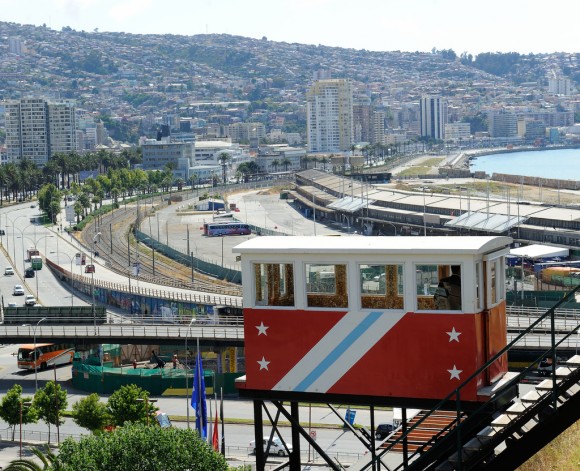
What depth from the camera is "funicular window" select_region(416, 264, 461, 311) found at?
20.7ft

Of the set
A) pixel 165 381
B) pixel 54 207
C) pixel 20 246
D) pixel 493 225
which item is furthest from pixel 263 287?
pixel 54 207

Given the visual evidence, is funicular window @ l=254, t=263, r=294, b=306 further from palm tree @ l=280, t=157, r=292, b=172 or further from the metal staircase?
palm tree @ l=280, t=157, r=292, b=172

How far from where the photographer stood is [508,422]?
6.02 m

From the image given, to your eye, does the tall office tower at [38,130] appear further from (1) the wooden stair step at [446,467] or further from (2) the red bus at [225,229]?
(1) the wooden stair step at [446,467]

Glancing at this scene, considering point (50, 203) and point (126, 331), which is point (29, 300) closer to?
point (126, 331)

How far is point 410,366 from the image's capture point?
251 inches

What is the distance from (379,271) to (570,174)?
5352 inches

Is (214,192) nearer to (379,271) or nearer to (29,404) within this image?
(29,404)

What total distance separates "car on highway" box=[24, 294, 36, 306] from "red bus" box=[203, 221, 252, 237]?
20.0 metres

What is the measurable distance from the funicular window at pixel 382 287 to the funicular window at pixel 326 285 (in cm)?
11

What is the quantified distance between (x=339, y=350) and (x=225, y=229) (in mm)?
53061

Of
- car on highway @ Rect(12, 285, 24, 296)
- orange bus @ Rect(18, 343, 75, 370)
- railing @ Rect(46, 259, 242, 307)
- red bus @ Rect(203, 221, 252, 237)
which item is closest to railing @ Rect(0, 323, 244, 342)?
orange bus @ Rect(18, 343, 75, 370)

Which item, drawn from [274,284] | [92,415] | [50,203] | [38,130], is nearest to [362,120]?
[38,130]

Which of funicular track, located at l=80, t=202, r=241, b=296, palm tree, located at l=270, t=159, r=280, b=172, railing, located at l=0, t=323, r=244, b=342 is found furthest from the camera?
palm tree, located at l=270, t=159, r=280, b=172
